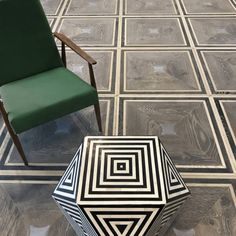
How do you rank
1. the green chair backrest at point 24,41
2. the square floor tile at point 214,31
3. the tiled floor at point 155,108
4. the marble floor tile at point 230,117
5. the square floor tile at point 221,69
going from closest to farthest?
the tiled floor at point 155,108, the green chair backrest at point 24,41, the marble floor tile at point 230,117, the square floor tile at point 221,69, the square floor tile at point 214,31

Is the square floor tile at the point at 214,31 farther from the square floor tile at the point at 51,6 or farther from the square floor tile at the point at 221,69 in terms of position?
the square floor tile at the point at 51,6

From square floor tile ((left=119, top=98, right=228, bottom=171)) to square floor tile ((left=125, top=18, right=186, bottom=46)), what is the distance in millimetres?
978

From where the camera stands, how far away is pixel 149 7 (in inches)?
148

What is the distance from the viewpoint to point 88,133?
6.79 feet

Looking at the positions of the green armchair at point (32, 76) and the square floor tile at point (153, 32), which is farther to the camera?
the square floor tile at point (153, 32)

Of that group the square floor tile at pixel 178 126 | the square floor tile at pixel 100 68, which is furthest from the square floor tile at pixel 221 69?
the square floor tile at pixel 100 68

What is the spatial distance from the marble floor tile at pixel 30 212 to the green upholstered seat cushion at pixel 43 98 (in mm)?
372

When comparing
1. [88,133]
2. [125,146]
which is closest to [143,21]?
[88,133]

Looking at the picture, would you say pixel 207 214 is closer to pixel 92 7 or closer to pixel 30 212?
pixel 30 212

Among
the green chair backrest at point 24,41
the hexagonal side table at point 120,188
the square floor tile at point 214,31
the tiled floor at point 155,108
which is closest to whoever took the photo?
the hexagonal side table at point 120,188

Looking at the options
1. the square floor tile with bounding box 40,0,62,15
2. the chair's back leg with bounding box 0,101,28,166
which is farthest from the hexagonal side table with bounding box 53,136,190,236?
the square floor tile with bounding box 40,0,62,15

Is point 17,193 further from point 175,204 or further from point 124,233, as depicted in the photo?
point 175,204

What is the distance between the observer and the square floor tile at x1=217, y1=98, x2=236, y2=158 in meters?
2.01

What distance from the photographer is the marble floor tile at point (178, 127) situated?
1.91 metres
